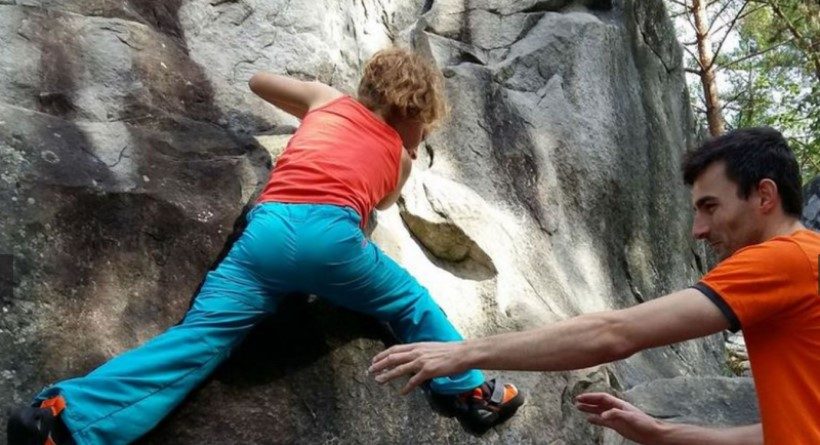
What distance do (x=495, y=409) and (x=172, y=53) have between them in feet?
9.74

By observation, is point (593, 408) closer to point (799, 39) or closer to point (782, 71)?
point (799, 39)

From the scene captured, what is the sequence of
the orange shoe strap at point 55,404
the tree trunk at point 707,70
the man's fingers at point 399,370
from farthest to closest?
1. the tree trunk at point 707,70
2. the orange shoe strap at point 55,404
3. the man's fingers at point 399,370

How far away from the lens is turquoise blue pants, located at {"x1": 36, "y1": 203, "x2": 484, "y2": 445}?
118 inches

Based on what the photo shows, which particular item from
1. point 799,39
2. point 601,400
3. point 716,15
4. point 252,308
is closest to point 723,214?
point 601,400

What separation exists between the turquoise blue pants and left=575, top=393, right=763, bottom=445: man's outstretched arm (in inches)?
26.6

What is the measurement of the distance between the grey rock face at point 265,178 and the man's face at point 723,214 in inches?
55.7

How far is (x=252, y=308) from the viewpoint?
11.0ft

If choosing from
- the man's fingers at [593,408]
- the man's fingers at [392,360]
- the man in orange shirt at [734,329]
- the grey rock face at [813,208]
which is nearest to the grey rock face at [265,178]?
the man's fingers at [593,408]

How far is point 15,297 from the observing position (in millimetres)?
3359

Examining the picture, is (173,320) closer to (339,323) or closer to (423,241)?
(339,323)

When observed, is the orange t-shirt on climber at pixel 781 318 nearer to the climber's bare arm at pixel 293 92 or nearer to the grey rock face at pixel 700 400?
the grey rock face at pixel 700 400

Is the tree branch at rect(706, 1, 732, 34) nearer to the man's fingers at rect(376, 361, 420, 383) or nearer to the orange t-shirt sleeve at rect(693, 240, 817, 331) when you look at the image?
the orange t-shirt sleeve at rect(693, 240, 817, 331)

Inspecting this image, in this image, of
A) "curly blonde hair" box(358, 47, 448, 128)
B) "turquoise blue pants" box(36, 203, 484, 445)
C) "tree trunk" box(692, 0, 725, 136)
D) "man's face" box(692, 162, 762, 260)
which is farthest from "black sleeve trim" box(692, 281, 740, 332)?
"tree trunk" box(692, 0, 725, 136)

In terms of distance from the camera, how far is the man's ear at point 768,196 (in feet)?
9.07
